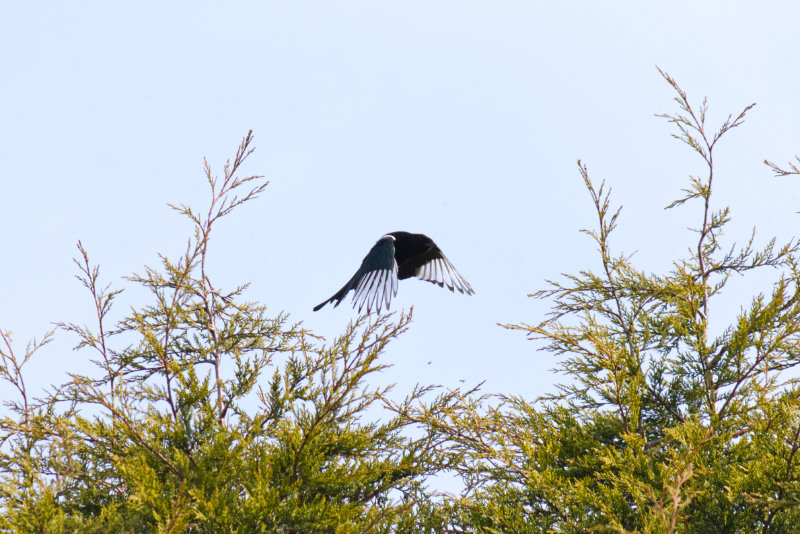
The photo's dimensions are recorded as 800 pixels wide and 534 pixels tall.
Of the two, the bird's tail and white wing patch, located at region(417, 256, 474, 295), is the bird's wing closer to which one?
white wing patch, located at region(417, 256, 474, 295)

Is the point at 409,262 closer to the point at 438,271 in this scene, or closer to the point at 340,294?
the point at 438,271

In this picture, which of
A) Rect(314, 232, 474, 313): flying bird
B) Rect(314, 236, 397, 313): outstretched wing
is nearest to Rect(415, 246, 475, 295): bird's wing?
Rect(314, 232, 474, 313): flying bird

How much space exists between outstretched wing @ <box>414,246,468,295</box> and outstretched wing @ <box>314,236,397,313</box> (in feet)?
8.09

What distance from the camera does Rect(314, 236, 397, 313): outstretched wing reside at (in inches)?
284

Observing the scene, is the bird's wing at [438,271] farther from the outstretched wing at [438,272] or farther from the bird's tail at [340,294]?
the bird's tail at [340,294]

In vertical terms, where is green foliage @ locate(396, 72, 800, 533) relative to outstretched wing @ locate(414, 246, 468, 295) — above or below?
below

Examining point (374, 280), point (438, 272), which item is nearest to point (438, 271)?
point (438, 272)

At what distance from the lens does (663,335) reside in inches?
239

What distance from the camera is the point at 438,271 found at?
10555 millimetres

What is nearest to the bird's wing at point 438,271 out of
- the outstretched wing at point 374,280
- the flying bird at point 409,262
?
the flying bird at point 409,262

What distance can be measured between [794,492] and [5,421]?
214 inches

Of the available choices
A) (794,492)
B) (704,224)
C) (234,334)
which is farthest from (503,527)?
(704,224)

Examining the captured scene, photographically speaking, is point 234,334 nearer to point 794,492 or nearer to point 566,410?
point 566,410

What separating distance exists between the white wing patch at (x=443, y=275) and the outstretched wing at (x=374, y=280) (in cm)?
249
